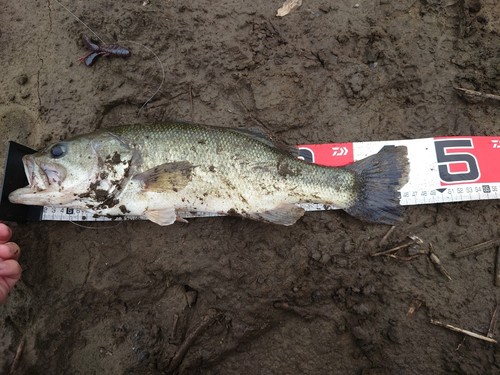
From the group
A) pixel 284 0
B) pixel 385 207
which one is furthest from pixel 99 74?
pixel 385 207

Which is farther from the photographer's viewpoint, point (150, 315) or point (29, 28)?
point (29, 28)

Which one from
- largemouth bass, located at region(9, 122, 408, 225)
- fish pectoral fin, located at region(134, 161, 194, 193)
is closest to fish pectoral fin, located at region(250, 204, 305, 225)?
largemouth bass, located at region(9, 122, 408, 225)

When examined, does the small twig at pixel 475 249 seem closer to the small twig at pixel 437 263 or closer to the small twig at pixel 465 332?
the small twig at pixel 437 263

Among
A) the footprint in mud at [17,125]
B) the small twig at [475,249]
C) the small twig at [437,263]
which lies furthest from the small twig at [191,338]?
the footprint in mud at [17,125]

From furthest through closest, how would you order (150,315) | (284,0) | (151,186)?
1. (284,0)
2. (150,315)
3. (151,186)

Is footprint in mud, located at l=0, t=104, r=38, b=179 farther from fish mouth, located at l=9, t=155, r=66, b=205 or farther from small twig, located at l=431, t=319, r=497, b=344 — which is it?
small twig, located at l=431, t=319, r=497, b=344

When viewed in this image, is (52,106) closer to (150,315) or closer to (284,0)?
(150,315)
